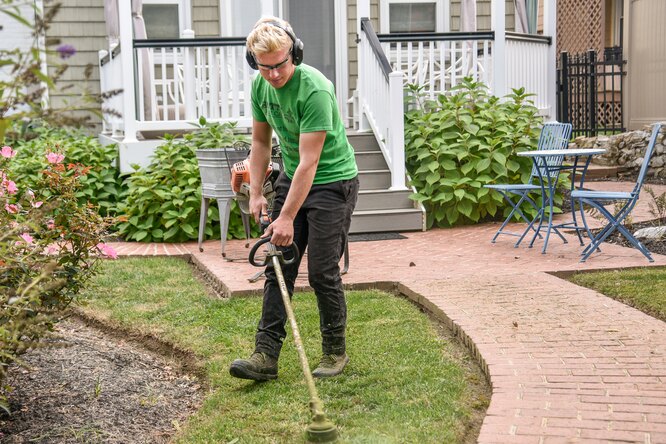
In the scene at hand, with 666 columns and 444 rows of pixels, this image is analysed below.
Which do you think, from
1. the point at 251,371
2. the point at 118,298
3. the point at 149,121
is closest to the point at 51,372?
the point at 251,371

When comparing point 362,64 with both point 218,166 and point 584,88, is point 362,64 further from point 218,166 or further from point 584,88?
point 584,88

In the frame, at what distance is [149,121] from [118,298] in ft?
15.8

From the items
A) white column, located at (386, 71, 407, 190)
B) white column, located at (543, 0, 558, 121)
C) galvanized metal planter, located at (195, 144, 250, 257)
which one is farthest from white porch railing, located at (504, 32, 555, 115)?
galvanized metal planter, located at (195, 144, 250, 257)

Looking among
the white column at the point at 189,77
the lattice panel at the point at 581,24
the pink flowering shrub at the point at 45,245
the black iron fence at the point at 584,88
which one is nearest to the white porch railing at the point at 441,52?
the white column at the point at 189,77

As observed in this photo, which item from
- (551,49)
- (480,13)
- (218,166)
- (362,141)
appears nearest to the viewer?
(218,166)

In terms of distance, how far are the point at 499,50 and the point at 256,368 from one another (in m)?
8.13

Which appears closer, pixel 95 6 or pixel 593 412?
pixel 593 412

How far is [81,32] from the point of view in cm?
1414

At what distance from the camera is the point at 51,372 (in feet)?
16.3

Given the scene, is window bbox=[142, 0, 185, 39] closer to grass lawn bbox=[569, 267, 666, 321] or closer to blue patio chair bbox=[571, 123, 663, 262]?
blue patio chair bbox=[571, 123, 663, 262]

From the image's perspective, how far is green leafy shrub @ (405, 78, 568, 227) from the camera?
1026 cm

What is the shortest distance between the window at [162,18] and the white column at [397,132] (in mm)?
4880

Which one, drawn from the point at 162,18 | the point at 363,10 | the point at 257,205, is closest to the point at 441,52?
the point at 363,10

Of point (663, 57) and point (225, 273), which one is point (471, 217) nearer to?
point (225, 273)
